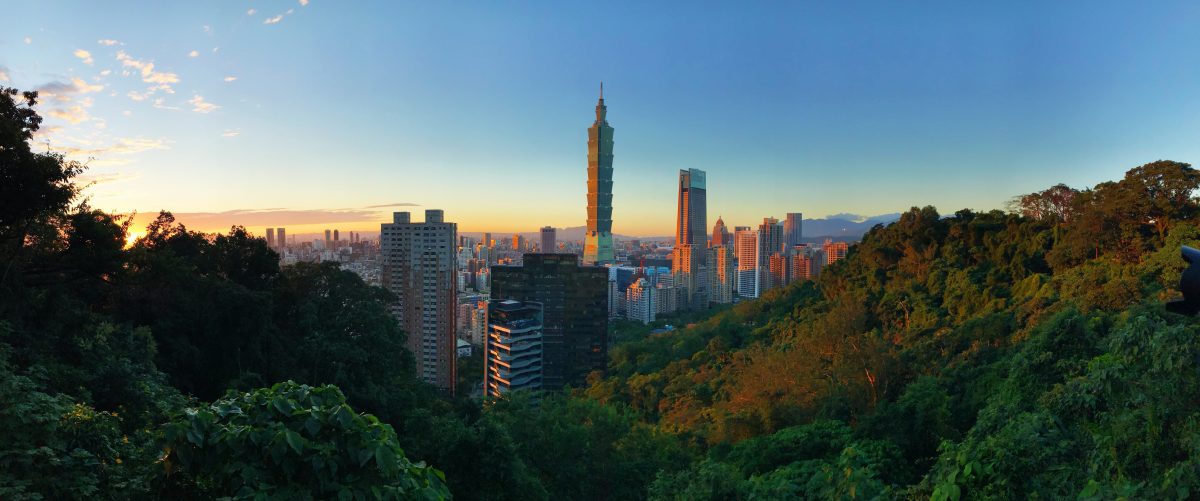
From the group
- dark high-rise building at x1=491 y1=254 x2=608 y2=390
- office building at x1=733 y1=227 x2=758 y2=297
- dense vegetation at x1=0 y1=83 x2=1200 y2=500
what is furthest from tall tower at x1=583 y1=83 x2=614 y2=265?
dense vegetation at x1=0 y1=83 x2=1200 y2=500

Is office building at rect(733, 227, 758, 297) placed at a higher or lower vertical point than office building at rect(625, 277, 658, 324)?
higher

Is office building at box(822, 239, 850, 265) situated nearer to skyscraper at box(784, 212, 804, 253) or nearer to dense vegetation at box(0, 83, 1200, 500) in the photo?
skyscraper at box(784, 212, 804, 253)

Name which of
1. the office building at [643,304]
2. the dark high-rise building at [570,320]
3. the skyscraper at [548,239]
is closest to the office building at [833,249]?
the office building at [643,304]

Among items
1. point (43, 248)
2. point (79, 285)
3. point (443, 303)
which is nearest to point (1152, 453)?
point (43, 248)

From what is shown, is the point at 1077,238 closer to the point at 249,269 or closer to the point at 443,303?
the point at 249,269

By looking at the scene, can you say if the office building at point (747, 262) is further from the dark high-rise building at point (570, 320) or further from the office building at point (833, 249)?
the dark high-rise building at point (570, 320)

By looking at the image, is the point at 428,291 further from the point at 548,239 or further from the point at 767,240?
the point at 548,239

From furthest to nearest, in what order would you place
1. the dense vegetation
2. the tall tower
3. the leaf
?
the tall tower < the dense vegetation < the leaf

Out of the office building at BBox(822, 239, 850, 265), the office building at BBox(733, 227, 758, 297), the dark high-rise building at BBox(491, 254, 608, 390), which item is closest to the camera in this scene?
the dark high-rise building at BBox(491, 254, 608, 390)

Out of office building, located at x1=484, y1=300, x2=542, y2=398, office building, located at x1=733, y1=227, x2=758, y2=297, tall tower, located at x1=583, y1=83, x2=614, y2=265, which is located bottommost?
office building, located at x1=484, y1=300, x2=542, y2=398
